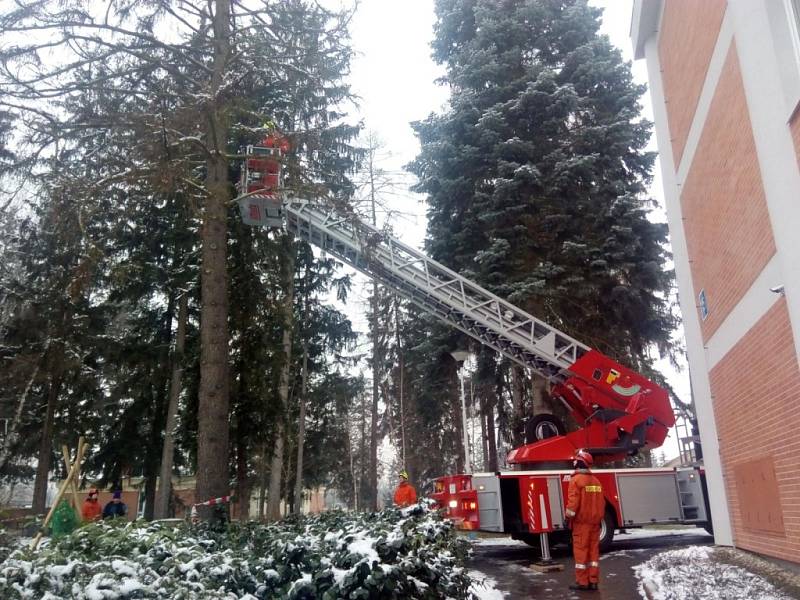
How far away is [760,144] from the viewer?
6.85 metres

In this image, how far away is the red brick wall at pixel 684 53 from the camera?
8938 millimetres

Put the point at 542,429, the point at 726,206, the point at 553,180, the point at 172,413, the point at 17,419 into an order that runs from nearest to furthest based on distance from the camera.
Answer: the point at 726,206
the point at 542,429
the point at 17,419
the point at 172,413
the point at 553,180

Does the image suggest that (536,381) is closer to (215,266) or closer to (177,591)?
(215,266)

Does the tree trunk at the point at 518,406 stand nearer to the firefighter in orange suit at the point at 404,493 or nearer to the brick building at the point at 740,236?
the firefighter in orange suit at the point at 404,493

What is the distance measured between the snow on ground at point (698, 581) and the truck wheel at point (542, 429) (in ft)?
13.8

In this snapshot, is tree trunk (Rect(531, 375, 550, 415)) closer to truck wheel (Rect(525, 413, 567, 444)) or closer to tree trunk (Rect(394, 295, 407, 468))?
truck wheel (Rect(525, 413, 567, 444))

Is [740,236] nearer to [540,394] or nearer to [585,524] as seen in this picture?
[585,524]

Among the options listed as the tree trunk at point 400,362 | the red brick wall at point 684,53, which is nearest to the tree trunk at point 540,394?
the red brick wall at point 684,53

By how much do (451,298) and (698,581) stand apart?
7.21 metres

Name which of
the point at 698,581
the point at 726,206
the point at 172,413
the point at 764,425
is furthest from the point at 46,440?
the point at 726,206

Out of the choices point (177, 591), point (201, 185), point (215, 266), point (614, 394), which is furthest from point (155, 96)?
point (614, 394)

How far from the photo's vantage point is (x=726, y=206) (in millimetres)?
8641

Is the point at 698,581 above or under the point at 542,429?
under

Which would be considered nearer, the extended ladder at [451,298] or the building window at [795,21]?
the building window at [795,21]
